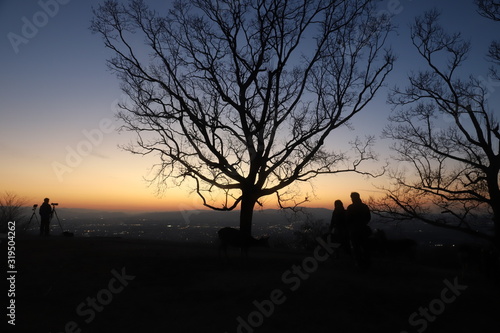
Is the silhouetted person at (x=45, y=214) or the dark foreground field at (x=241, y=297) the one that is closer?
the dark foreground field at (x=241, y=297)

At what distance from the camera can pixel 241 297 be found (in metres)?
7.29

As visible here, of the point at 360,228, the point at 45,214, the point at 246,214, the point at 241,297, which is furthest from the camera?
the point at 45,214

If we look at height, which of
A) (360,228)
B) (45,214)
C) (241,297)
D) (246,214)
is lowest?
(241,297)

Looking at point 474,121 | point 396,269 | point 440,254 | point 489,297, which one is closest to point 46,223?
point 396,269

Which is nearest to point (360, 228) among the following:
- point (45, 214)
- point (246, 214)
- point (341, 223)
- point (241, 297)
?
point (341, 223)

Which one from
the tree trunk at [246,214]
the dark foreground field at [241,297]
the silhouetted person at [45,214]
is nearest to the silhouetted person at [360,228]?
the dark foreground field at [241,297]

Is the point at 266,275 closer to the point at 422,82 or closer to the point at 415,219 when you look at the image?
the point at 415,219

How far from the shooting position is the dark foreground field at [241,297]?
6102mm

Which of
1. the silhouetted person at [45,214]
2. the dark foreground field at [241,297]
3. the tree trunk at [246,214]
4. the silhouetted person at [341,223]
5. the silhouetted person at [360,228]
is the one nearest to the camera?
the dark foreground field at [241,297]

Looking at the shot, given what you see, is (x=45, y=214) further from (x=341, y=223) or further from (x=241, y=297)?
(x=341, y=223)

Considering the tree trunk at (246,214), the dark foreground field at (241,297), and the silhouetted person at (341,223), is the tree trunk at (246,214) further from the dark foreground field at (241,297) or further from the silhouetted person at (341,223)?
the silhouetted person at (341,223)

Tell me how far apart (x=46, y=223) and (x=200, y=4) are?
14661mm

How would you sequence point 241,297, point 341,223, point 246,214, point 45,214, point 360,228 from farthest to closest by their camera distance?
point 45,214 < point 246,214 < point 341,223 < point 360,228 < point 241,297

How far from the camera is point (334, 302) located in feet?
22.8
